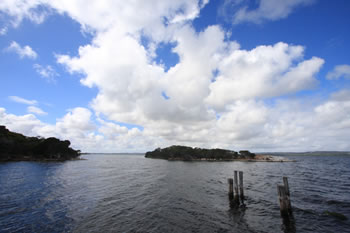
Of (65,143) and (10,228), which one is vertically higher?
(65,143)

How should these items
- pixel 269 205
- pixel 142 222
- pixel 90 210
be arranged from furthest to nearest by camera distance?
1. pixel 269 205
2. pixel 90 210
3. pixel 142 222

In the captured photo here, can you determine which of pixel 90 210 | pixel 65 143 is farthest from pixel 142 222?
pixel 65 143

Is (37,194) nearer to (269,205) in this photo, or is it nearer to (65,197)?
(65,197)

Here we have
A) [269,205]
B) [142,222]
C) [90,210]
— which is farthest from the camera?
[269,205]

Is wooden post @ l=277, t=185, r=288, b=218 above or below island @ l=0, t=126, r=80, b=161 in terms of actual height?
below

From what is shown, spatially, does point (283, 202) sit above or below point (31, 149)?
below

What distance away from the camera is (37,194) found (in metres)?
27.3

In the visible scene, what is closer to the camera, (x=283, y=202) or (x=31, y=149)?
(x=283, y=202)

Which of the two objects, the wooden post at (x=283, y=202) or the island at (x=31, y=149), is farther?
the island at (x=31, y=149)

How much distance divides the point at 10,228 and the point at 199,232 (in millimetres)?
17117

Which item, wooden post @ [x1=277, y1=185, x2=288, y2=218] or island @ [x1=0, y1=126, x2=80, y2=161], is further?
island @ [x1=0, y1=126, x2=80, y2=161]

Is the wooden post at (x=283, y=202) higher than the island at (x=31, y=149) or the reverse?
the reverse

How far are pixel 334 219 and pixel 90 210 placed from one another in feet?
92.4

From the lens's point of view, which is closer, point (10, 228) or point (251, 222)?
point (10, 228)
